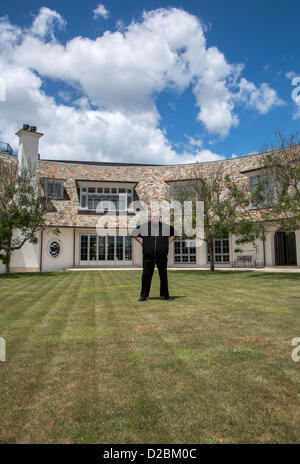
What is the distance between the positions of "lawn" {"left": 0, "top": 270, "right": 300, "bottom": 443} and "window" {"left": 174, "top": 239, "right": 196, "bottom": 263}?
19833 mm

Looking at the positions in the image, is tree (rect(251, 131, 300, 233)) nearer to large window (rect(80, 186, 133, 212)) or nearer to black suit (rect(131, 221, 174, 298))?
black suit (rect(131, 221, 174, 298))

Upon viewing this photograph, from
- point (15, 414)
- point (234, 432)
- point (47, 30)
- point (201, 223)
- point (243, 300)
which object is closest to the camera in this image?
point (234, 432)

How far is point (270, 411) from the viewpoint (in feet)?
8.25

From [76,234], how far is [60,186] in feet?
13.8

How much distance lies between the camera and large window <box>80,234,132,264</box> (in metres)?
25.4

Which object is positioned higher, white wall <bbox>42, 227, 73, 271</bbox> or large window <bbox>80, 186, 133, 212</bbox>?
large window <bbox>80, 186, 133, 212</bbox>

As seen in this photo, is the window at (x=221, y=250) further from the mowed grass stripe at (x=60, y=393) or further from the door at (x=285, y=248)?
the mowed grass stripe at (x=60, y=393)

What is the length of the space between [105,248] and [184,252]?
6.50m

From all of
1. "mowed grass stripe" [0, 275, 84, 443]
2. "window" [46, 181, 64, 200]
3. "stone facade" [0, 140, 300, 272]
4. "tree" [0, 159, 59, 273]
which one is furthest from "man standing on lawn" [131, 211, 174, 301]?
"window" [46, 181, 64, 200]

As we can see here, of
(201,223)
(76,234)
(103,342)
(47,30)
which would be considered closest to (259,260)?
(201,223)

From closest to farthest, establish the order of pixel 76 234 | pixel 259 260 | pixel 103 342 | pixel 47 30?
pixel 103 342, pixel 47 30, pixel 259 260, pixel 76 234

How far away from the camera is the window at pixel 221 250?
25359mm
